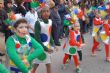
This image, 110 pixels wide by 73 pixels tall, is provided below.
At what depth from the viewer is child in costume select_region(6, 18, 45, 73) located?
3856 mm

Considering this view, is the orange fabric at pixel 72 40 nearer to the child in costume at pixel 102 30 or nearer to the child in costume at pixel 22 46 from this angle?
the child in costume at pixel 102 30

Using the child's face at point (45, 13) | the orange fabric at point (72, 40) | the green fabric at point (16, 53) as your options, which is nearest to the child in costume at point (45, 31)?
the child's face at point (45, 13)

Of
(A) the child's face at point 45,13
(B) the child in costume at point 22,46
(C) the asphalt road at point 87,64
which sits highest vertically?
(A) the child's face at point 45,13

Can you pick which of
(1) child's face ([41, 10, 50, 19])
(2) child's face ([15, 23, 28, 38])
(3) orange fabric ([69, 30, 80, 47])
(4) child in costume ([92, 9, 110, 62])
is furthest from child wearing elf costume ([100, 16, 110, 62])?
(2) child's face ([15, 23, 28, 38])

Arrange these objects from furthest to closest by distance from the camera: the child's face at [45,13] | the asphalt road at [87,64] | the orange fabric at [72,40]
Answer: the asphalt road at [87,64] → the orange fabric at [72,40] → the child's face at [45,13]

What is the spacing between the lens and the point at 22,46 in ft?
13.4

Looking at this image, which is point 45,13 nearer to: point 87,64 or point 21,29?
point 21,29

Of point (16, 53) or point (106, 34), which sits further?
point (106, 34)

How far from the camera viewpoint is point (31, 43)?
4.08 metres

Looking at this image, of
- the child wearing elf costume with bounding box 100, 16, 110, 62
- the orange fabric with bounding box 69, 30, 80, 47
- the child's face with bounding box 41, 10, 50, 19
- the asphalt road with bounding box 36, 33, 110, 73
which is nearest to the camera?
the child's face with bounding box 41, 10, 50, 19

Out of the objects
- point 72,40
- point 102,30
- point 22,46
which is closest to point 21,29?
point 22,46

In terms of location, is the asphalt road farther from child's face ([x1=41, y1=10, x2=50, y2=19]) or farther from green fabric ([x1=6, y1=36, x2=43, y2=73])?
green fabric ([x1=6, y1=36, x2=43, y2=73])

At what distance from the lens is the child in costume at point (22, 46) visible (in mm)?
3856

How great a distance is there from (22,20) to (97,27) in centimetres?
439
